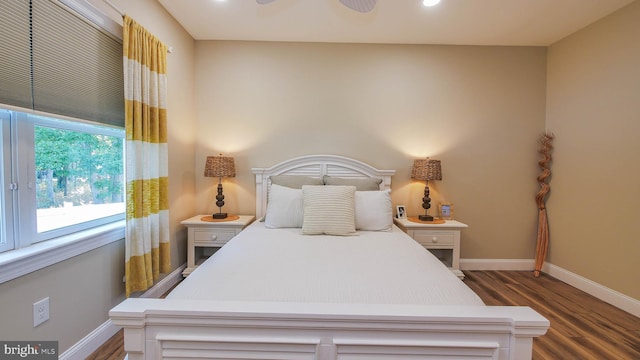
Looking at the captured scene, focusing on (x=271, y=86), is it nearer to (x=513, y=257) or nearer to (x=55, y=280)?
(x=55, y=280)

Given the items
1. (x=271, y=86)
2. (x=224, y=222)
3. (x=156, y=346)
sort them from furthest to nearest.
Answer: (x=271, y=86) → (x=224, y=222) → (x=156, y=346)

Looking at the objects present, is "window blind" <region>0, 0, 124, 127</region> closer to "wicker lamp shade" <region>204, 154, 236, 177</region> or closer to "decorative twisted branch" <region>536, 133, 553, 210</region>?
"wicker lamp shade" <region>204, 154, 236, 177</region>

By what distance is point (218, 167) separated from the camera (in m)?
2.67

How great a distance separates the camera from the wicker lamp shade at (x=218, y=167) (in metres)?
2.65

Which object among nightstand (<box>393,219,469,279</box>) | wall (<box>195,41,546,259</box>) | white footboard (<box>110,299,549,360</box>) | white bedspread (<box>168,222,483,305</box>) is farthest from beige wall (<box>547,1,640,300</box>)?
white footboard (<box>110,299,549,360</box>)

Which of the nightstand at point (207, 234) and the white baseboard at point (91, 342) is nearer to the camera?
the white baseboard at point (91, 342)

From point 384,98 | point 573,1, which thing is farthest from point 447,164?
point 573,1

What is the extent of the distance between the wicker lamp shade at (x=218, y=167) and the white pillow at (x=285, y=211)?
65cm

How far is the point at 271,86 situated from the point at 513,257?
3413 millimetres

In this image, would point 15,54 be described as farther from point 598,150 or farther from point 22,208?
point 598,150

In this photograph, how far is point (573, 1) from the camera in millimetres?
2150

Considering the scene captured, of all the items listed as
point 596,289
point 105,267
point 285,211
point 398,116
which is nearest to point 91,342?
point 105,267

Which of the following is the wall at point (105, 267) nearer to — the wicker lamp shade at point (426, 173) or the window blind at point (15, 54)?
the window blind at point (15, 54)

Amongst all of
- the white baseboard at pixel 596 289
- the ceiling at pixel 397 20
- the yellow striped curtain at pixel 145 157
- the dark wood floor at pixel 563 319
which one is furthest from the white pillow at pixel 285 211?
the white baseboard at pixel 596 289
